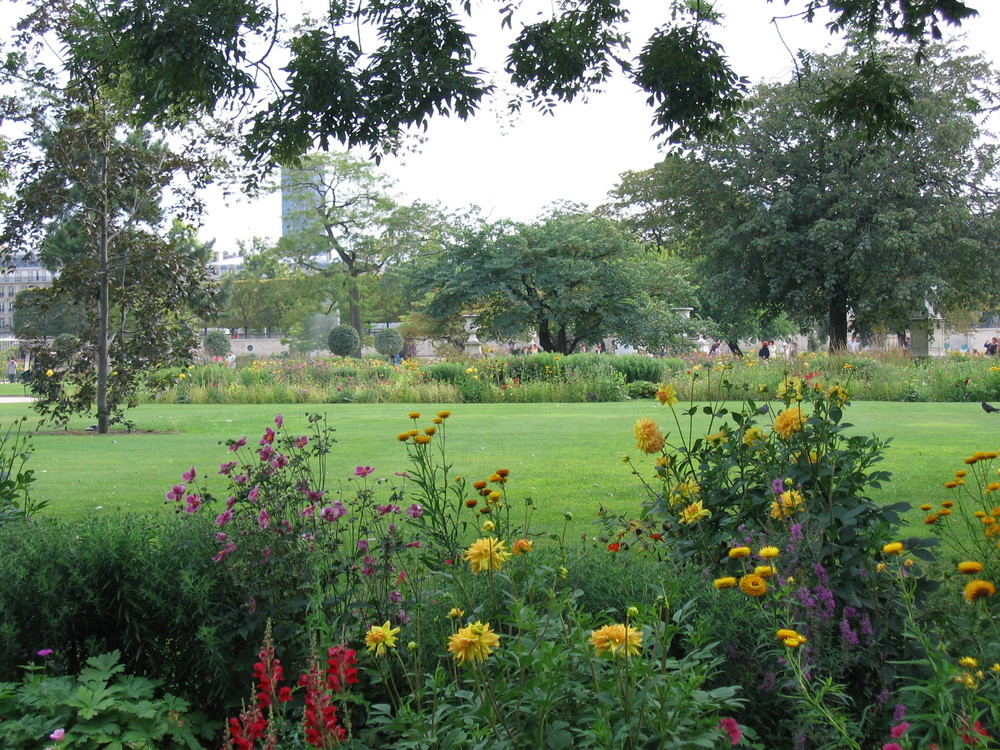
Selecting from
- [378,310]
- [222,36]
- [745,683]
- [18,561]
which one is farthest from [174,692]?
[378,310]

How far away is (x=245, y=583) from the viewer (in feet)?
8.81

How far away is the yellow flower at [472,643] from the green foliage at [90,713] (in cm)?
87

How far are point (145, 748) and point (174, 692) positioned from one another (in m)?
0.63

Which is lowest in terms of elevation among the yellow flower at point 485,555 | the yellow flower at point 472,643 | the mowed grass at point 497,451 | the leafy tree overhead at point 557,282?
the mowed grass at point 497,451

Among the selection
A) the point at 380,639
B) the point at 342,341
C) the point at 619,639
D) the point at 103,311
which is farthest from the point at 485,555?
the point at 342,341

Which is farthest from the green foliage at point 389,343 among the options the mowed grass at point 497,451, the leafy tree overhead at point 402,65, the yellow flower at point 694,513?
the yellow flower at point 694,513

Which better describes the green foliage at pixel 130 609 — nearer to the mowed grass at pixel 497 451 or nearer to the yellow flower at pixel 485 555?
the yellow flower at pixel 485 555

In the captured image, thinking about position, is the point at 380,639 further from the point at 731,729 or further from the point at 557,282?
the point at 557,282

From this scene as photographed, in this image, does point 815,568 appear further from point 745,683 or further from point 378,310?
point 378,310

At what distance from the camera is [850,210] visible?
2656 cm

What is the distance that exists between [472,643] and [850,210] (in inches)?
1084

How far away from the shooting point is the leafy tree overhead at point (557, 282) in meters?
29.9

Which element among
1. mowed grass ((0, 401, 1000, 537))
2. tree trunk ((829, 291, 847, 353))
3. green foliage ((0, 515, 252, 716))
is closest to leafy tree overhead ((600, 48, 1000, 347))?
tree trunk ((829, 291, 847, 353))

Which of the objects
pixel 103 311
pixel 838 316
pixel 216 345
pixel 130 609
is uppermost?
pixel 838 316
